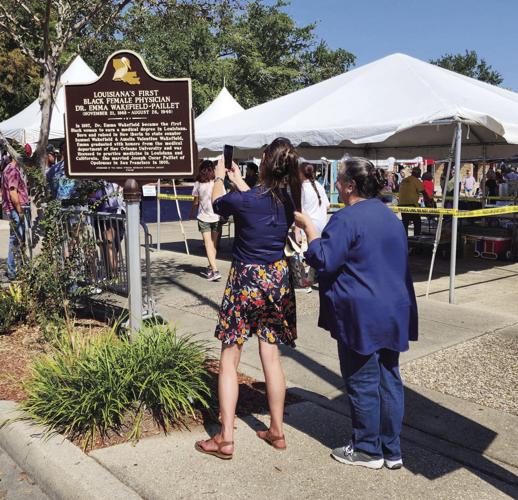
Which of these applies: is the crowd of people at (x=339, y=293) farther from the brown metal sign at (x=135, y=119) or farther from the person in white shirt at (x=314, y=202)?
the person in white shirt at (x=314, y=202)

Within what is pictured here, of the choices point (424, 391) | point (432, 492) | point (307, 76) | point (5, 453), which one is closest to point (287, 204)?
point (432, 492)

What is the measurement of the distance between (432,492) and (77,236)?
3.98 meters

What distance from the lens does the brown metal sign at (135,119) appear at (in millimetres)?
4629

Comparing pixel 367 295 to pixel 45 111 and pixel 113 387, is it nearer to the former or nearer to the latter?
pixel 113 387

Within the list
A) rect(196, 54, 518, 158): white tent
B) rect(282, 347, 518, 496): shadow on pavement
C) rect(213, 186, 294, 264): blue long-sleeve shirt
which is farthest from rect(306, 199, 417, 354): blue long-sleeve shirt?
rect(196, 54, 518, 158): white tent

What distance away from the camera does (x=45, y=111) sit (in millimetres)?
5859

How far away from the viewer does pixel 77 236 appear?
5.74m

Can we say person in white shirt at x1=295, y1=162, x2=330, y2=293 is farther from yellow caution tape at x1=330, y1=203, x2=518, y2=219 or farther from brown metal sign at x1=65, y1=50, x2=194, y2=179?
brown metal sign at x1=65, y1=50, x2=194, y2=179

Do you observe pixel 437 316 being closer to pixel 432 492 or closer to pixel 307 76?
pixel 432 492

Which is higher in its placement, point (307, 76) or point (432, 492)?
point (307, 76)

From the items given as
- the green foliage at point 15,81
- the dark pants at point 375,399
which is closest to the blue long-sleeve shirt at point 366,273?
the dark pants at point 375,399

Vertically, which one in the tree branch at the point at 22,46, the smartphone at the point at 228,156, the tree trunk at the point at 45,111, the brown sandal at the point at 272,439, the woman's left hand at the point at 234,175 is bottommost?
the brown sandal at the point at 272,439

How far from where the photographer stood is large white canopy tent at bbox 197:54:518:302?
26.1ft

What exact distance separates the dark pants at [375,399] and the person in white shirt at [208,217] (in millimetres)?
5567
